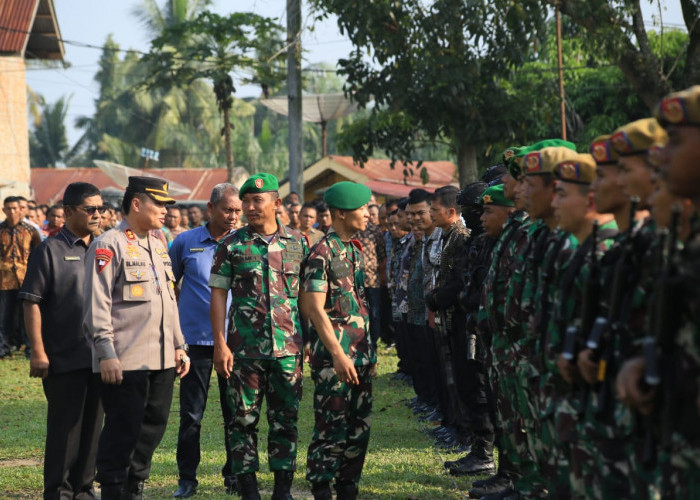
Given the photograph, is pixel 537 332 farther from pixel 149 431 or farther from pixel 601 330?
pixel 149 431

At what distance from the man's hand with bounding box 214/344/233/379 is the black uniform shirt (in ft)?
2.83

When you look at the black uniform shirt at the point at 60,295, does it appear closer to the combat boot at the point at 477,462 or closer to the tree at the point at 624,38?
the combat boot at the point at 477,462

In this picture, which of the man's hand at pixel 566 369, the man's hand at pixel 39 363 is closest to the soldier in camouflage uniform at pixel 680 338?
the man's hand at pixel 566 369

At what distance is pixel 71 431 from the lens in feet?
21.4

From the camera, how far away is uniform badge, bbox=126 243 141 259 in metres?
6.38

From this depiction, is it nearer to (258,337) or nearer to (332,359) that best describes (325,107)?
(258,337)

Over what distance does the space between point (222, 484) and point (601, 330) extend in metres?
4.62

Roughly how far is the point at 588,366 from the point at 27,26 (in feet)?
85.6

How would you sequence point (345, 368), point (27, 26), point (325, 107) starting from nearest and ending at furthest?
point (345, 368) → point (325, 107) → point (27, 26)

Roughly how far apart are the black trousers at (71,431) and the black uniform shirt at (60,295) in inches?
4.6

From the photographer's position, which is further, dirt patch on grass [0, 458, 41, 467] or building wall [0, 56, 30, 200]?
building wall [0, 56, 30, 200]

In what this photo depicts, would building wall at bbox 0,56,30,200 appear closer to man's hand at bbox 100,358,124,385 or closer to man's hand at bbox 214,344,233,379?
man's hand at bbox 214,344,233,379

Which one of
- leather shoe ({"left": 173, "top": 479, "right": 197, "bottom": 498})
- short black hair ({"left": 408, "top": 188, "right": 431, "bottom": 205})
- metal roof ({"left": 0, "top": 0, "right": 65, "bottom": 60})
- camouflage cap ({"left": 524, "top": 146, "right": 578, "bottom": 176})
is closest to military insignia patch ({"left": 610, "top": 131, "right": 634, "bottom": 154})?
camouflage cap ({"left": 524, "top": 146, "right": 578, "bottom": 176})

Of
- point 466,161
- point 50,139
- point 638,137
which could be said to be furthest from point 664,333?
point 50,139
